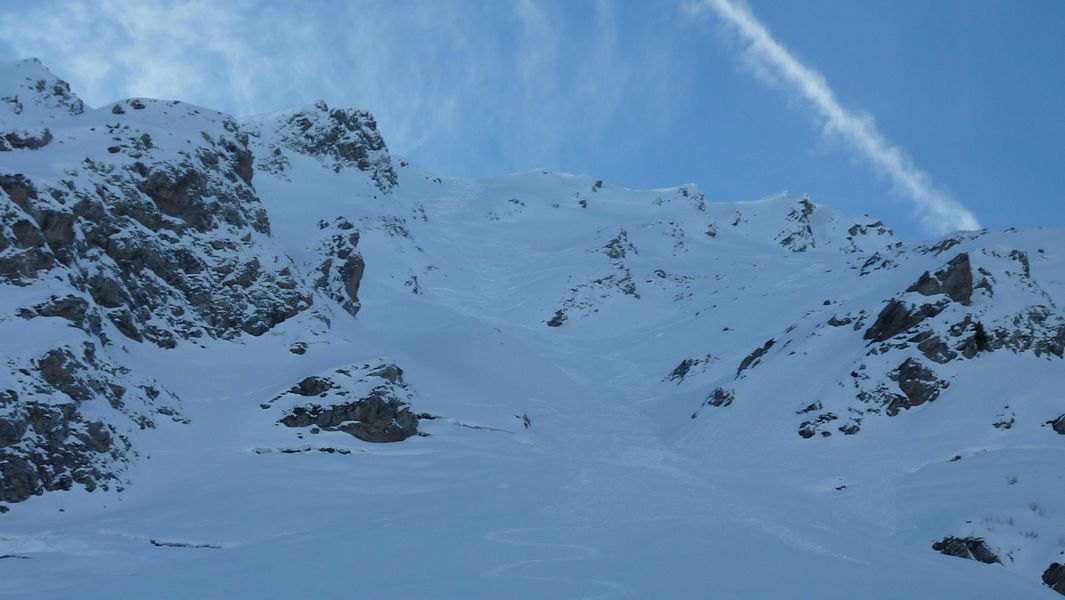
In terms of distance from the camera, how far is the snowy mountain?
43.8 feet

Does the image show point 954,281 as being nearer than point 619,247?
Yes

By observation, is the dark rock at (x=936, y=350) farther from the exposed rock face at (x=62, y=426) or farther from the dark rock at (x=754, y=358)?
the exposed rock face at (x=62, y=426)


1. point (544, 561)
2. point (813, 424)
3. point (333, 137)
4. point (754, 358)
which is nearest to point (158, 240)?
point (544, 561)

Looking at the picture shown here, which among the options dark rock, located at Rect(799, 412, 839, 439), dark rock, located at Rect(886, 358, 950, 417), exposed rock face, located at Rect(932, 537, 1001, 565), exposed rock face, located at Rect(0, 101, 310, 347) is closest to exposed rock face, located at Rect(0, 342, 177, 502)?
exposed rock face, located at Rect(0, 101, 310, 347)

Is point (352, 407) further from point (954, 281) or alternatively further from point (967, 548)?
point (954, 281)

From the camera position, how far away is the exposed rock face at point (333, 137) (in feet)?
242

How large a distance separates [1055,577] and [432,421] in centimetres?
1617

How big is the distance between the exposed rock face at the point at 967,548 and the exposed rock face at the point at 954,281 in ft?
45.8

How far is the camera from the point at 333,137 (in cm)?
7562

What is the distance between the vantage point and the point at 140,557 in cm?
1341

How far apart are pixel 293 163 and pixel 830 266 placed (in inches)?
1670

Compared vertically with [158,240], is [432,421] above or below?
below

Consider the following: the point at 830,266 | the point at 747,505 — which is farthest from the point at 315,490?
the point at 830,266

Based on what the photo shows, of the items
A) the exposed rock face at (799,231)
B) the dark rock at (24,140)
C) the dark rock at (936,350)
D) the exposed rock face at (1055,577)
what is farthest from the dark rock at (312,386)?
the exposed rock face at (799,231)
